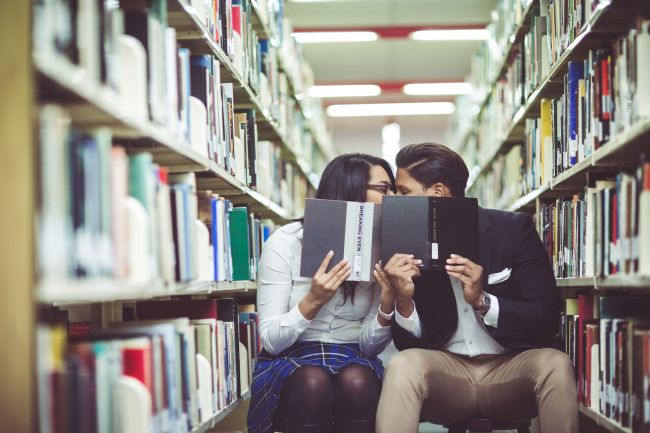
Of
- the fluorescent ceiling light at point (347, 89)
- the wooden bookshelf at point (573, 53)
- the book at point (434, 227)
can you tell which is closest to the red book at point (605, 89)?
the wooden bookshelf at point (573, 53)

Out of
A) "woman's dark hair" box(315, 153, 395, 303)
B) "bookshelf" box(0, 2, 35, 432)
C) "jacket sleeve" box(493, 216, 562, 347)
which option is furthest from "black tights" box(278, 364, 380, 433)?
"bookshelf" box(0, 2, 35, 432)

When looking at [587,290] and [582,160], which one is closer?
[582,160]

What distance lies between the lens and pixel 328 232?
2211 mm

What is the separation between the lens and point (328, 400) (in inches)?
83.4

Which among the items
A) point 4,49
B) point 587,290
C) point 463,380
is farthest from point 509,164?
point 4,49

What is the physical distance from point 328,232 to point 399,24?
4996 mm

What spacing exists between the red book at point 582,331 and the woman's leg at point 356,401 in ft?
2.23

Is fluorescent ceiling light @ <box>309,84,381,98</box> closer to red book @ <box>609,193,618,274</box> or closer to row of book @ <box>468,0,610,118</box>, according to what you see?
row of book @ <box>468,0,610,118</box>

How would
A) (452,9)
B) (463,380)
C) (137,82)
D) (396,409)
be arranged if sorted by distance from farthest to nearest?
(452,9), (463,380), (396,409), (137,82)

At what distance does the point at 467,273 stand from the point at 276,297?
0.60 m

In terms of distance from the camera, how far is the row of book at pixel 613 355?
1709mm

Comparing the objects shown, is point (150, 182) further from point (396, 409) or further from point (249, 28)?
point (249, 28)

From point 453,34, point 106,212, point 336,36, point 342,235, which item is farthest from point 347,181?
point 453,34

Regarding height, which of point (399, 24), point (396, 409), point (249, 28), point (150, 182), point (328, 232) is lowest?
point (396, 409)
